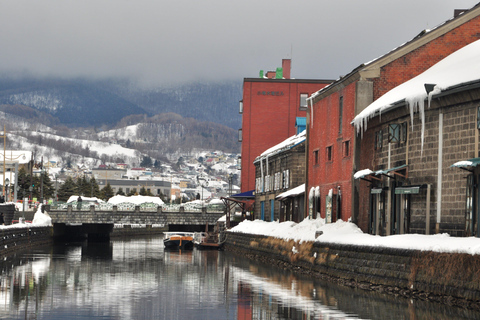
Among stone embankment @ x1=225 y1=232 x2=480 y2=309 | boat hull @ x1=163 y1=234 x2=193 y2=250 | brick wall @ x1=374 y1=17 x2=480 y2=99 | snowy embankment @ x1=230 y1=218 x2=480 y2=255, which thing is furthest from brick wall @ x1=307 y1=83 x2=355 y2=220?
boat hull @ x1=163 y1=234 x2=193 y2=250

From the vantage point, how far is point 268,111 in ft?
353

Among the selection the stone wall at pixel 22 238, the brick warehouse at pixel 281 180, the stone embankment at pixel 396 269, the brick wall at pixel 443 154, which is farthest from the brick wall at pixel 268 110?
the brick wall at pixel 443 154

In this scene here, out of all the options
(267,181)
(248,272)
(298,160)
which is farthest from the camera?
(267,181)

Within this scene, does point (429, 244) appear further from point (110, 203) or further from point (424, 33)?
point (110, 203)

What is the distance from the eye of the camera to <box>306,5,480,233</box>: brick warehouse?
142ft

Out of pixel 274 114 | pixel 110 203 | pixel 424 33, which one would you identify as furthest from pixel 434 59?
Answer: pixel 110 203

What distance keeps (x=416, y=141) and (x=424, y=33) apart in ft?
38.4

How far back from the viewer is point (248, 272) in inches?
1702

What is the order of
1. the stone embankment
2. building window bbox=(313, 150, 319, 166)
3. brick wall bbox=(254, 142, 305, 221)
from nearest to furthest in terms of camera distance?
the stone embankment → building window bbox=(313, 150, 319, 166) → brick wall bbox=(254, 142, 305, 221)

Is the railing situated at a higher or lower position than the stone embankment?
higher

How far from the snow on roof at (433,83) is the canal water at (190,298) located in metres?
8.76

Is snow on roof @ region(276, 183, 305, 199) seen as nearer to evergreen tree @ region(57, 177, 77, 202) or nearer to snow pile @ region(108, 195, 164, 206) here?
snow pile @ region(108, 195, 164, 206)

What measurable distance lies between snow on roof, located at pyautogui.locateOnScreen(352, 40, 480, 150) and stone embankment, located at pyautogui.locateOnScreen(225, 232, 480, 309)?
6660 millimetres

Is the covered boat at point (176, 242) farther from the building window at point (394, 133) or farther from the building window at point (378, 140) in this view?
the building window at point (394, 133)
